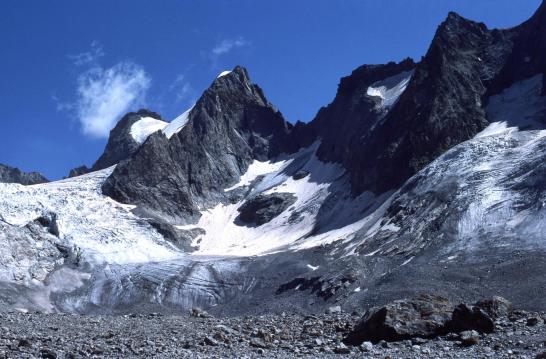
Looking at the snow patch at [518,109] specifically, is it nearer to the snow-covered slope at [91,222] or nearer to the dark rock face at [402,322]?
the snow-covered slope at [91,222]

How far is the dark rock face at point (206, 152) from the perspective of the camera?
132000 millimetres

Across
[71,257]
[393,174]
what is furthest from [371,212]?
[71,257]

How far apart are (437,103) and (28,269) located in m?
64.3

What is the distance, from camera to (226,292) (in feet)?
275

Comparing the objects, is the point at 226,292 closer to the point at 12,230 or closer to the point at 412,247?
the point at 412,247

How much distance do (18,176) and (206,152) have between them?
54891mm

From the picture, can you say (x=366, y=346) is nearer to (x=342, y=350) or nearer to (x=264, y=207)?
(x=342, y=350)

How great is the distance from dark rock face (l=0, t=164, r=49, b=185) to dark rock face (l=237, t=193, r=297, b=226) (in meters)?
67.6

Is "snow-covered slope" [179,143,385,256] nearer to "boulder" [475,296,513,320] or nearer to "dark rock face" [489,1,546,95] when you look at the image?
"dark rock face" [489,1,546,95]

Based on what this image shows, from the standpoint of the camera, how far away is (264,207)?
133m

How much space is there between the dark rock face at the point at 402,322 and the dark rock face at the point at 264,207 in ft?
327

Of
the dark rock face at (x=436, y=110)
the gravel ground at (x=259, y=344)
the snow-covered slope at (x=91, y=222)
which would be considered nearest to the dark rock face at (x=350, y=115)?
the dark rock face at (x=436, y=110)

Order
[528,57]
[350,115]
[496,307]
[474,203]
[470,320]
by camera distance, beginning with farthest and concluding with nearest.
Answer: [350,115]
[528,57]
[474,203]
[496,307]
[470,320]

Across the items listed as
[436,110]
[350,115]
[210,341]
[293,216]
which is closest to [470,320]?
[210,341]
